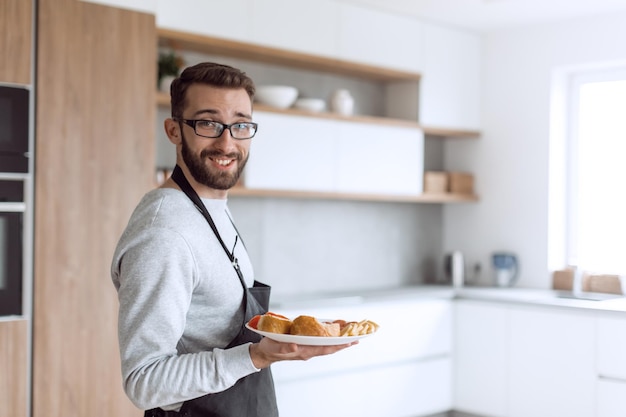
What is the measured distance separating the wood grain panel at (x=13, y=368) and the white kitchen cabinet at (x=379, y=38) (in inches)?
95.5

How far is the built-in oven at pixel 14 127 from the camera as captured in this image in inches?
133

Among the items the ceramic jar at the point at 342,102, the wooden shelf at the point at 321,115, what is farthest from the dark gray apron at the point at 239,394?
the ceramic jar at the point at 342,102

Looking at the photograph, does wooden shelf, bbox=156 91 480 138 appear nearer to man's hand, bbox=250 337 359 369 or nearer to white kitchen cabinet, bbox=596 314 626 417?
white kitchen cabinet, bbox=596 314 626 417

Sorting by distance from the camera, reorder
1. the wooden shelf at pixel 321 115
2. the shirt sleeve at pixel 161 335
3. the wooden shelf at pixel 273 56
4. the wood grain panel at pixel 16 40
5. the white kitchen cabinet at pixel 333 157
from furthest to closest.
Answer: the white kitchen cabinet at pixel 333 157 → the wooden shelf at pixel 273 56 → the wooden shelf at pixel 321 115 → the wood grain panel at pixel 16 40 → the shirt sleeve at pixel 161 335

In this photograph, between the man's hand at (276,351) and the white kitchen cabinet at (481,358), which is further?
the white kitchen cabinet at (481,358)

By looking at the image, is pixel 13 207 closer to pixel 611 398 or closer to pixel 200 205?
pixel 200 205

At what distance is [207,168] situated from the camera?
5.88ft

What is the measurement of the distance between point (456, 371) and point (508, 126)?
5.49 feet

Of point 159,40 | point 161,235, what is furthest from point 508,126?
point 161,235

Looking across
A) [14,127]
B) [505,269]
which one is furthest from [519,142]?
[14,127]

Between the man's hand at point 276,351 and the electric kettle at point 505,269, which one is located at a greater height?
the man's hand at point 276,351

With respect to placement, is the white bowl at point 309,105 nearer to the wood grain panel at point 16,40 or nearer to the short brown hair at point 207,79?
the wood grain panel at point 16,40

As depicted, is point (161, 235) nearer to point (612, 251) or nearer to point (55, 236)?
point (55, 236)

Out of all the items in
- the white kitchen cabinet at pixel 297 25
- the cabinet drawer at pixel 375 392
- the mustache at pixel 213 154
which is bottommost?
the cabinet drawer at pixel 375 392
